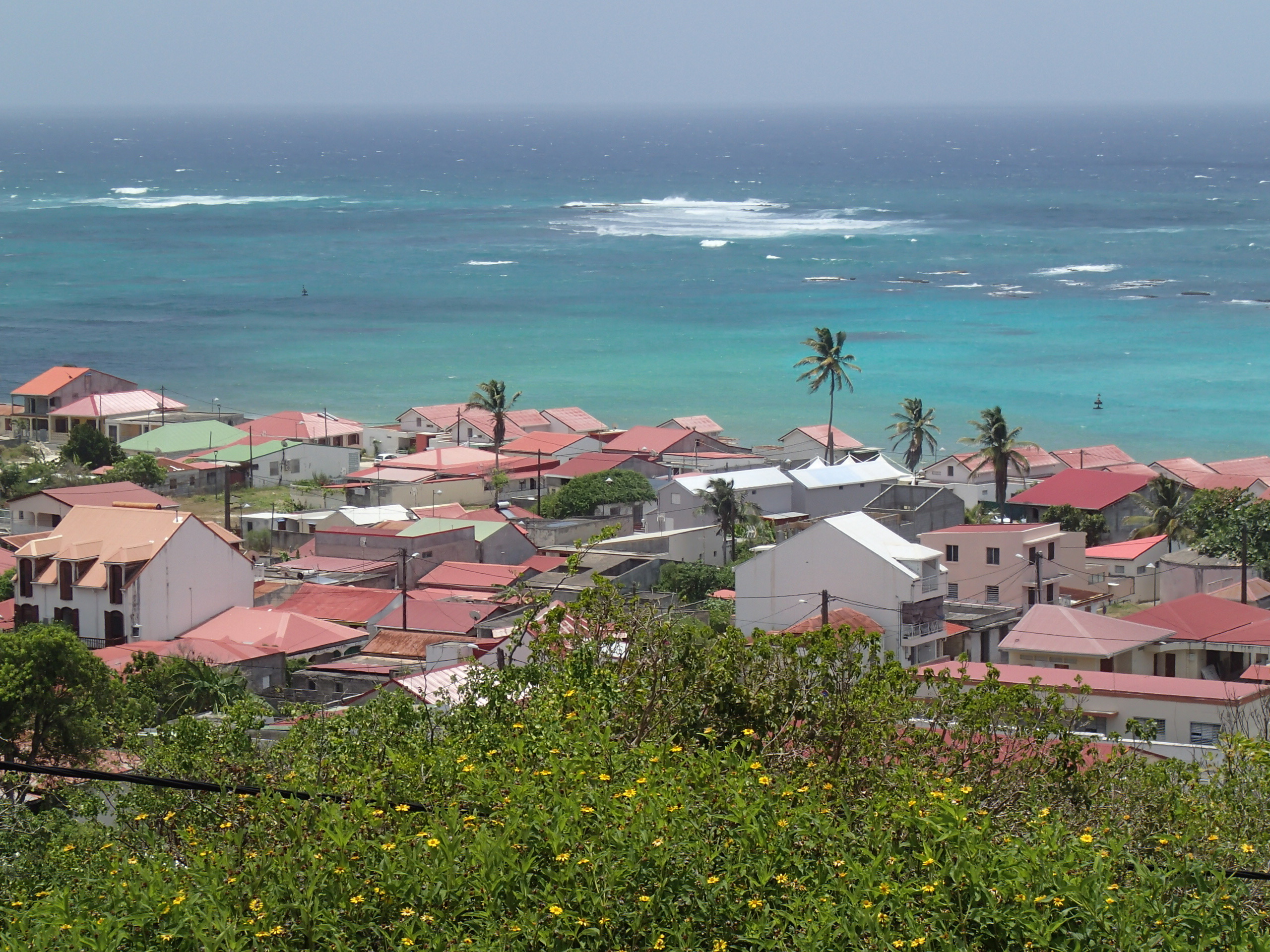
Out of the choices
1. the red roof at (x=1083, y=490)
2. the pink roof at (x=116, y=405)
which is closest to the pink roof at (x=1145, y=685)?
the red roof at (x=1083, y=490)

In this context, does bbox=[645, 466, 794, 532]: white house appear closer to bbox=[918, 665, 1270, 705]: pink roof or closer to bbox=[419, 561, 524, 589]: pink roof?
bbox=[419, 561, 524, 589]: pink roof

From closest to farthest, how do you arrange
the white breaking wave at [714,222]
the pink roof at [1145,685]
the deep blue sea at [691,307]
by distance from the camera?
1. the pink roof at [1145,685]
2. the deep blue sea at [691,307]
3. the white breaking wave at [714,222]

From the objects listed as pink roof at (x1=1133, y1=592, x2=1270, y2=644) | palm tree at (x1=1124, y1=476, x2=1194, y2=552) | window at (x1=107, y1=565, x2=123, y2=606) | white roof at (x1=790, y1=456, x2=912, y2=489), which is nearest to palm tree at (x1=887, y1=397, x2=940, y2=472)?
white roof at (x1=790, y1=456, x2=912, y2=489)

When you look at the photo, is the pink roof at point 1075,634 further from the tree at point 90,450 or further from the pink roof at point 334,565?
the tree at point 90,450

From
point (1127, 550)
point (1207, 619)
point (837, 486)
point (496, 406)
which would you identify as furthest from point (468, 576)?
point (496, 406)

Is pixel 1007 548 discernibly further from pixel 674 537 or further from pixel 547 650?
pixel 547 650
